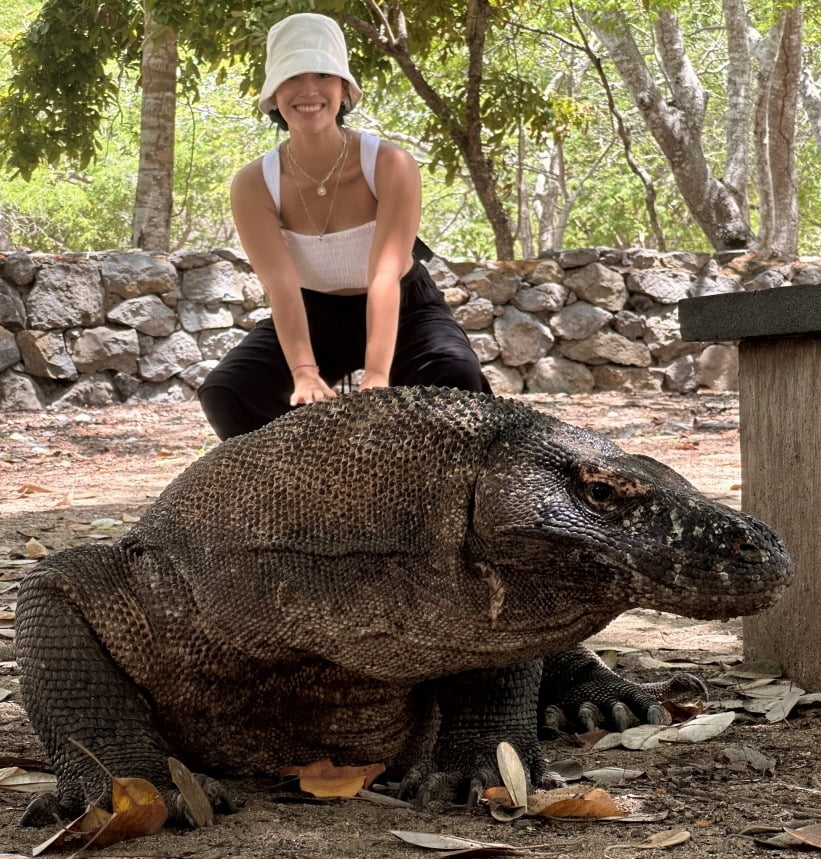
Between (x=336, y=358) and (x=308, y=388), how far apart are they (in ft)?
1.73

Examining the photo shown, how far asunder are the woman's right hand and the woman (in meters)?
0.02

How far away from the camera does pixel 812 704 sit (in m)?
2.68

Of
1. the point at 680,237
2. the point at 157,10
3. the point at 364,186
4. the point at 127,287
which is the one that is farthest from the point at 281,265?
the point at 680,237

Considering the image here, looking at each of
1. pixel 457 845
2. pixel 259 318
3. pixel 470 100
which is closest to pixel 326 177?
pixel 457 845

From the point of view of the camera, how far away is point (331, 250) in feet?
10.2

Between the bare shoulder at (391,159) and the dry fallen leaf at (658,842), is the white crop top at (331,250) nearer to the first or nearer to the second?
the bare shoulder at (391,159)

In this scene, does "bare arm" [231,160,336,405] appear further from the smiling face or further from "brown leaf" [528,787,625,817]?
"brown leaf" [528,787,625,817]

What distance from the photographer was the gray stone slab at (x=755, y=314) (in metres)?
2.67

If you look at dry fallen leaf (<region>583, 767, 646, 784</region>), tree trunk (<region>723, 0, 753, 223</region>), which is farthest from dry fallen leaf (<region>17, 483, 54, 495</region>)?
tree trunk (<region>723, 0, 753, 223</region>)

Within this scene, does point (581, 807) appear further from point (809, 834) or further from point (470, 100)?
point (470, 100)

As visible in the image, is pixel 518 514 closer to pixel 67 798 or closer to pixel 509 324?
pixel 67 798

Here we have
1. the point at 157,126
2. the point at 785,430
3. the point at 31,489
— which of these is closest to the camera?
the point at 785,430

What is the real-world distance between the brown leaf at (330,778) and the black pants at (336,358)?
108 centimetres

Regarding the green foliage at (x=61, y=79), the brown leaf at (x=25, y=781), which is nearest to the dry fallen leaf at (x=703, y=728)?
the brown leaf at (x=25, y=781)
